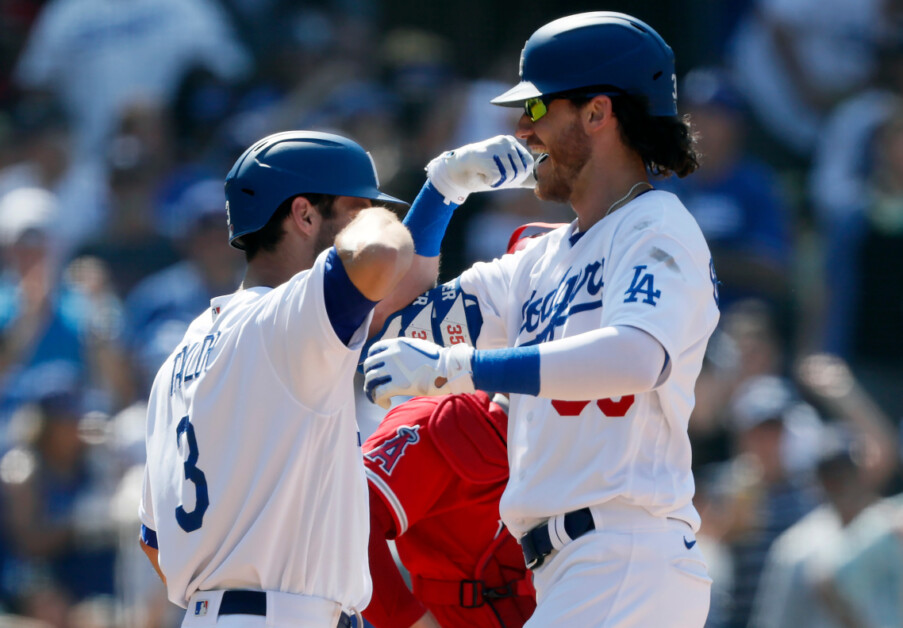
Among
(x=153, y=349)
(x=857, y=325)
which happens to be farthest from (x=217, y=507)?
(x=857, y=325)

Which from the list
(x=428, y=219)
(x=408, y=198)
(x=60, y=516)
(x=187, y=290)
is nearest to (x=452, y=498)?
(x=428, y=219)

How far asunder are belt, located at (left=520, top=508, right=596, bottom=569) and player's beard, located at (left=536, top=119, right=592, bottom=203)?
78 cm

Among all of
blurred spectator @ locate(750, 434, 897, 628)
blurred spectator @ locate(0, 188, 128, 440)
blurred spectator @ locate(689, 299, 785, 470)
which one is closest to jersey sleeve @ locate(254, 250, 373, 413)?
blurred spectator @ locate(750, 434, 897, 628)

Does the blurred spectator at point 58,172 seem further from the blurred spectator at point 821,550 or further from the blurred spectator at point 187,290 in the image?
the blurred spectator at point 821,550

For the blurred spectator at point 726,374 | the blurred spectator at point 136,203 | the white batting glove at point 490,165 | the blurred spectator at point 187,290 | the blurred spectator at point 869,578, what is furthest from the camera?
the blurred spectator at point 136,203

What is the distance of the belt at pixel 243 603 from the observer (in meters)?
2.71

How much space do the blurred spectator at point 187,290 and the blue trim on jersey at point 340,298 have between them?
4215 mm

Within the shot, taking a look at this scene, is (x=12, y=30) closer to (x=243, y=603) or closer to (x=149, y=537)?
(x=149, y=537)

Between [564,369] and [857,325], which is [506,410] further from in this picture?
[857,325]

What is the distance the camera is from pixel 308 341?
8.56 feet

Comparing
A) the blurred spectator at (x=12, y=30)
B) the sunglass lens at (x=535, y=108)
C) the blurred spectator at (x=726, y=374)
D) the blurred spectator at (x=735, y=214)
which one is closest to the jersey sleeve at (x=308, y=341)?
the sunglass lens at (x=535, y=108)

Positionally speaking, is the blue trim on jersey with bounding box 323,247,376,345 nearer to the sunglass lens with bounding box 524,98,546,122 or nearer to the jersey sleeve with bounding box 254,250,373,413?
the jersey sleeve with bounding box 254,250,373,413

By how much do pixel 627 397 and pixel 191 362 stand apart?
0.95m

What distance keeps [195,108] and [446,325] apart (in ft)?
17.7
